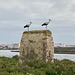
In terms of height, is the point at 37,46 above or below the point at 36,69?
above

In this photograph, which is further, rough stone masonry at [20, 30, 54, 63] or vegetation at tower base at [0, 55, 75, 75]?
rough stone masonry at [20, 30, 54, 63]

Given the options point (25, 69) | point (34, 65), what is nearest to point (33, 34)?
point (34, 65)

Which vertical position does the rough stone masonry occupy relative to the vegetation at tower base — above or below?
above

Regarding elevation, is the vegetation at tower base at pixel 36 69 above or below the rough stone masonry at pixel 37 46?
below

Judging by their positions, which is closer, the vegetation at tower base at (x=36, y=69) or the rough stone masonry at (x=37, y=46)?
the vegetation at tower base at (x=36, y=69)

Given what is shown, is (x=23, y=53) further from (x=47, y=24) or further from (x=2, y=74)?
(x=2, y=74)

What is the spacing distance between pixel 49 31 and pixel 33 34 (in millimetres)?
1461

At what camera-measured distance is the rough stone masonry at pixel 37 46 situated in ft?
67.0

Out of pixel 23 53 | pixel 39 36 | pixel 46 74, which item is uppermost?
pixel 39 36

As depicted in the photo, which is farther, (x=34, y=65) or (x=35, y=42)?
(x=35, y=42)

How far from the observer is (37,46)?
20.8 meters

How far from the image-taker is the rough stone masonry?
67.0ft

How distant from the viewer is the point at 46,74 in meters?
14.7

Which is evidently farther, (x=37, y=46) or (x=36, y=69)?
(x=37, y=46)
